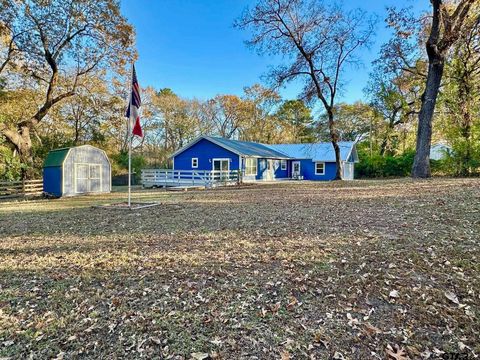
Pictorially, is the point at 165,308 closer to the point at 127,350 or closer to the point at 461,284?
the point at 127,350

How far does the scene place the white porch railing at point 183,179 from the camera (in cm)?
2123

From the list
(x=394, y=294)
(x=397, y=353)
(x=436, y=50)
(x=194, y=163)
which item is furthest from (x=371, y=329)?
(x=194, y=163)

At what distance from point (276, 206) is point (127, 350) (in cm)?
722

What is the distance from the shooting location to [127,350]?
104 inches

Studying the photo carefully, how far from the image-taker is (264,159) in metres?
28.0

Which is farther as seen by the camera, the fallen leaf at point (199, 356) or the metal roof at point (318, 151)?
the metal roof at point (318, 151)

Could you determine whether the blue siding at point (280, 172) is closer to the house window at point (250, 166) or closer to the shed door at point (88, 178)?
the house window at point (250, 166)

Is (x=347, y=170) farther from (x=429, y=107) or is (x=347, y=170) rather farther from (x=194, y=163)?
(x=429, y=107)

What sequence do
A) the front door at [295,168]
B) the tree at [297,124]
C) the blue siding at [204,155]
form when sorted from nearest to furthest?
the blue siding at [204,155], the front door at [295,168], the tree at [297,124]

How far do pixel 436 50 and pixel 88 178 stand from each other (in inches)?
763

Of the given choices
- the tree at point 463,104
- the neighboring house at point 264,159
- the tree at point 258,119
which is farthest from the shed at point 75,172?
the tree at point 258,119

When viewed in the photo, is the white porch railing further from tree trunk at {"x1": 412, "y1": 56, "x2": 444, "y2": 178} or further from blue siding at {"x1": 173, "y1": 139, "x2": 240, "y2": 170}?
tree trunk at {"x1": 412, "y1": 56, "x2": 444, "y2": 178}

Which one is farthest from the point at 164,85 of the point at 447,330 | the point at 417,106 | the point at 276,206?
the point at 447,330

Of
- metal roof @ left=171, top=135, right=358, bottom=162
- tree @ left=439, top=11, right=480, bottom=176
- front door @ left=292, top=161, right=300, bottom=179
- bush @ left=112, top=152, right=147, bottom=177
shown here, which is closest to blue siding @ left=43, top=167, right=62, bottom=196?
metal roof @ left=171, top=135, right=358, bottom=162
